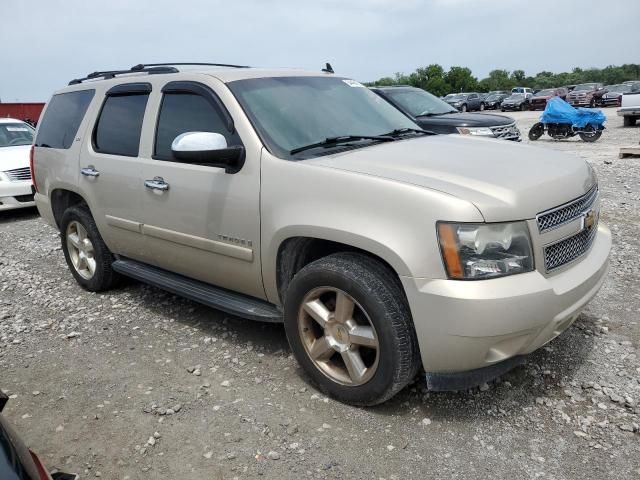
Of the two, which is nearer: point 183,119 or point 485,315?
point 485,315

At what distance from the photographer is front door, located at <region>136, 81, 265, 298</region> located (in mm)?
3275

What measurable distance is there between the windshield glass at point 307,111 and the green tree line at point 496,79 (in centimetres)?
5502

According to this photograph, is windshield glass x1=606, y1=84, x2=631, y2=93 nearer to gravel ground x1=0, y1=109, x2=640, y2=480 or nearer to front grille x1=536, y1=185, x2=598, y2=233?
gravel ground x1=0, y1=109, x2=640, y2=480

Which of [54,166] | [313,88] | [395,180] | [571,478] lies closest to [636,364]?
[571,478]

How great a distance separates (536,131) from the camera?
57.5 feet

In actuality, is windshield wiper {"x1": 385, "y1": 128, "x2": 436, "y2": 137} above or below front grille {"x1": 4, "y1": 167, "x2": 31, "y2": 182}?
above

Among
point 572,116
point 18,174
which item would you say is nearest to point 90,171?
point 18,174

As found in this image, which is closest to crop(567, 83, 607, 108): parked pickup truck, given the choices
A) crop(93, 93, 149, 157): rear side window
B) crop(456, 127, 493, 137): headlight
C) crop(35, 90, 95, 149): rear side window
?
crop(456, 127, 493, 137): headlight

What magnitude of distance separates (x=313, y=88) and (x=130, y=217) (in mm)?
1662

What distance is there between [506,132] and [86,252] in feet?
24.9

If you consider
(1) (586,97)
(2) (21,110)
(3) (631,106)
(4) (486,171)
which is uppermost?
(2) (21,110)

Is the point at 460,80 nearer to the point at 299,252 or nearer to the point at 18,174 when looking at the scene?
the point at 18,174

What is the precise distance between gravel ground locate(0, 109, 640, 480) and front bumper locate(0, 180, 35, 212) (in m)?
5.28

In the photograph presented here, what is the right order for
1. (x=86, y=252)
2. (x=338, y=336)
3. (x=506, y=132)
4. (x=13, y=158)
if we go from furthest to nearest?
(x=506, y=132), (x=13, y=158), (x=86, y=252), (x=338, y=336)
